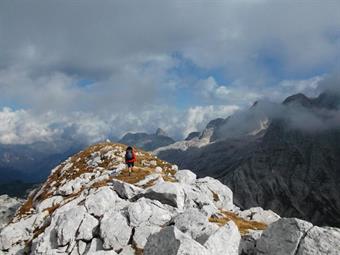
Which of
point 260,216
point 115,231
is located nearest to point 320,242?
point 115,231

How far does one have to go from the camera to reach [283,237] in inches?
1132

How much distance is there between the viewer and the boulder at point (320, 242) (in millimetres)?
26191

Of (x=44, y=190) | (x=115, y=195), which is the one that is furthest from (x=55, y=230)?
(x=44, y=190)

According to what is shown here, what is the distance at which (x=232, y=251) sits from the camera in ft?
96.7

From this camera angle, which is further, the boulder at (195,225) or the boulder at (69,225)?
the boulder at (69,225)

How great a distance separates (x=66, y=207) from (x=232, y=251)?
1060 inches

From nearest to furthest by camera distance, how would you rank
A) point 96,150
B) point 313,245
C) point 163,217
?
point 313,245 → point 163,217 → point 96,150

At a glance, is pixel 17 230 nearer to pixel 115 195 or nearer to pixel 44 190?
pixel 115 195

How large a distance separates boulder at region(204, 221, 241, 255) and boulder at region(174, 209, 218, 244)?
1148mm

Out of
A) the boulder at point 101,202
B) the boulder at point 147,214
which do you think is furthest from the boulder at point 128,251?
the boulder at point 101,202

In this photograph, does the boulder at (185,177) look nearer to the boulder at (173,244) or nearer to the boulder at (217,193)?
the boulder at (217,193)

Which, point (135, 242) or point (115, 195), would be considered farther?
point (115, 195)

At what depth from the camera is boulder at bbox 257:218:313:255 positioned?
28000mm

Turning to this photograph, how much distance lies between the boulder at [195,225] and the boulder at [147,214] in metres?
3.51
